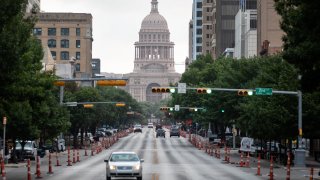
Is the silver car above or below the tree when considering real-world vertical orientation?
below

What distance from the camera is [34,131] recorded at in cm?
5819

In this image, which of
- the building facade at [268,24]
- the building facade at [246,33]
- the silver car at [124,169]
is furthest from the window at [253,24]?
the silver car at [124,169]

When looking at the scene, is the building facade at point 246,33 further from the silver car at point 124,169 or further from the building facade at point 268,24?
the silver car at point 124,169

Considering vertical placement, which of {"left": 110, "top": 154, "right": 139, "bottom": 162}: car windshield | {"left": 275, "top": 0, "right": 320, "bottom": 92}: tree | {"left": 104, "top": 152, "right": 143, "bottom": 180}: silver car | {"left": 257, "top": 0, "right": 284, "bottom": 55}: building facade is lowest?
{"left": 104, "top": 152, "right": 143, "bottom": 180}: silver car

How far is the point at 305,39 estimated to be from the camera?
3039cm

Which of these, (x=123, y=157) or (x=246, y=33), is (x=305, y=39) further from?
(x=246, y=33)

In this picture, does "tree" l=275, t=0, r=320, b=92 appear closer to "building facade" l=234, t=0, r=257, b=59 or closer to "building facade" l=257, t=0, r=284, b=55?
"building facade" l=257, t=0, r=284, b=55

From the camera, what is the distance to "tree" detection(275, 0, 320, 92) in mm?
28422

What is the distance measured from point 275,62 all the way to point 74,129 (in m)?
42.4

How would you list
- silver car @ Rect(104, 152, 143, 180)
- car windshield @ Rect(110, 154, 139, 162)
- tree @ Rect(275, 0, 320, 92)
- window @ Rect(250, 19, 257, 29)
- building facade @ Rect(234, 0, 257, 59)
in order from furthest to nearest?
window @ Rect(250, 19, 257, 29)
building facade @ Rect(234, 0, 257, 59)
car windshield @ Rect(110, 154, 139, 162)
silver car @ Rect(104, 152, 143, 180)
tree @ Rect(275, 0, 320, 92)

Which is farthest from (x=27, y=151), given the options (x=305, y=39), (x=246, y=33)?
(x=246, y=33)

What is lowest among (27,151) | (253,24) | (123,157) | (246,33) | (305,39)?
(27,151)

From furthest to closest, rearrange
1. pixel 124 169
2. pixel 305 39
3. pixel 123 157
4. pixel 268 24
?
pixel 268 24 → pixel 123 157 → pixel 124 169 → pixel 305 39

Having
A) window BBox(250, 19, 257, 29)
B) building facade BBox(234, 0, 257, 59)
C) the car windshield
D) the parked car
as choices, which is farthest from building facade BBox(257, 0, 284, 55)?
the car windshield
